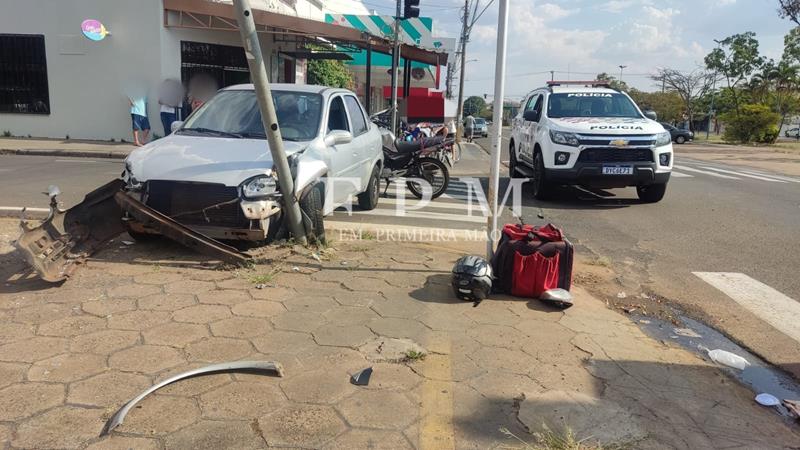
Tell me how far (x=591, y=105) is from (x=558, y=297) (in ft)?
21.8

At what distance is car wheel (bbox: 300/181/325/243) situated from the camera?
543cm

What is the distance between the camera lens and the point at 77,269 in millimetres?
4707

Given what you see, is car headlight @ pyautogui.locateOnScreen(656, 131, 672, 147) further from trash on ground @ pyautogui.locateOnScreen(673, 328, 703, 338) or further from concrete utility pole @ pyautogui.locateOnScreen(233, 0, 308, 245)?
concrete utility pole @ pyautogui.locateOnScreen(233, 0, 308, 245)

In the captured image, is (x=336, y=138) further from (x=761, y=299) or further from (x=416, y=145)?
(x=761, y=299)

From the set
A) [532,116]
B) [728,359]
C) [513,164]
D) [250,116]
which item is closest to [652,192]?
[532,116]

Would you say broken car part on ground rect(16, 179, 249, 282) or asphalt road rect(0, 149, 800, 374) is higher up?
broken car part on ground rect(16, 179, 249, 282)

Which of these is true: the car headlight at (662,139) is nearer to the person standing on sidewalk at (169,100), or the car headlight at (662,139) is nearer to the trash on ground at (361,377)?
the trash on ground at (361,377)

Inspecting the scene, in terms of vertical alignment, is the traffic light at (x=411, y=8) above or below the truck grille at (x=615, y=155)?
above

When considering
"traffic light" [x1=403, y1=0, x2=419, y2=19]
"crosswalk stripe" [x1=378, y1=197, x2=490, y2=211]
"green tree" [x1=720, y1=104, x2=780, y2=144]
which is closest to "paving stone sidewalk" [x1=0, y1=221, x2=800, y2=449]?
"crosswalk stripe" [x1=378, y1=197, x2=490, y2=211]

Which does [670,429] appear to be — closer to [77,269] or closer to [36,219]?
[77,269]

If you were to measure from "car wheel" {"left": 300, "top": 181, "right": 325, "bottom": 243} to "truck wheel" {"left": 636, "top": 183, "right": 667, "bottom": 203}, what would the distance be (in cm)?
644

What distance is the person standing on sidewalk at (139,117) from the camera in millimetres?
15055

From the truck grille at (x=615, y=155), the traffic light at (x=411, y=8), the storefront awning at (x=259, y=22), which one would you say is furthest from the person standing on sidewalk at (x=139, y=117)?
the truck grille at (x=615, y=155)

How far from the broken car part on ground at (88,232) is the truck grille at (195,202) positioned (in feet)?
0.67
